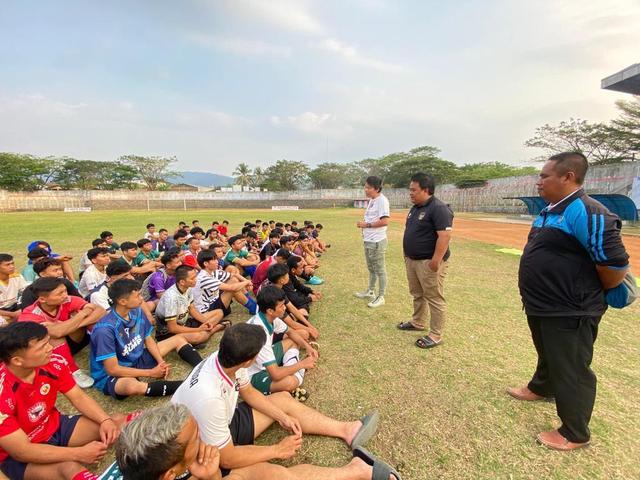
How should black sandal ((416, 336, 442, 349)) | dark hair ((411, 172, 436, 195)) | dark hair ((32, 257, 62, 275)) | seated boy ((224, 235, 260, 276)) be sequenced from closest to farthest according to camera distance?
dark hair ((411, 172, 436, 195)) < black sandal ((416, 336, 442, 349)) < dark hair ((32, 257, 62, 275)) < seated boy ((224, 235, 260, 276))

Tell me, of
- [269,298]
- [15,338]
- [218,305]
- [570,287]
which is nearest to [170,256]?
[218,305]

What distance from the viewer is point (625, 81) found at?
19.4 meters

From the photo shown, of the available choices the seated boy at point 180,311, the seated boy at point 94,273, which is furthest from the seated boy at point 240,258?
the seated boy at point 180,311

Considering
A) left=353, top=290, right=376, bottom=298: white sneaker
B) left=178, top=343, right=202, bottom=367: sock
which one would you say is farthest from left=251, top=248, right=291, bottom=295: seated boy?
left=178, top=343, right=202, bottom=367: sock

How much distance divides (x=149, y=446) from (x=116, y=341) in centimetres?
221

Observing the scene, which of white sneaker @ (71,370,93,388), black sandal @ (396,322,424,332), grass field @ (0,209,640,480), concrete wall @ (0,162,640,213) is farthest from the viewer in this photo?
concrete wall @ (0,162,640,213)

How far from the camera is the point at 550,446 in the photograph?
236 cm

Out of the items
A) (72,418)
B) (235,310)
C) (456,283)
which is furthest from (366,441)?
(456,283)

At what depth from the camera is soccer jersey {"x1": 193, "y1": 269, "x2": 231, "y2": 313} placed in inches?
187

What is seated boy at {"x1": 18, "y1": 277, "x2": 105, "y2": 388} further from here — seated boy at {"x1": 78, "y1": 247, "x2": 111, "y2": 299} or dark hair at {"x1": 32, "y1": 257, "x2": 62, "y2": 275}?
seated boy at {"x1": 78, "y1": 247, "x2": 111, "y2": 299}

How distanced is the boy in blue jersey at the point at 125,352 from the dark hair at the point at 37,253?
339cm

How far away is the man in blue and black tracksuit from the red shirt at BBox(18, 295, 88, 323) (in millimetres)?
4648

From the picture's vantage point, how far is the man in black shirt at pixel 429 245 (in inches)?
146

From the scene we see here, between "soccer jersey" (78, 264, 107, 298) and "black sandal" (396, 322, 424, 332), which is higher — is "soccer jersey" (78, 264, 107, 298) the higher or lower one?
the higher one
